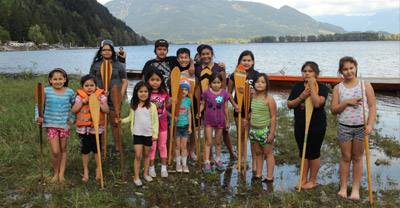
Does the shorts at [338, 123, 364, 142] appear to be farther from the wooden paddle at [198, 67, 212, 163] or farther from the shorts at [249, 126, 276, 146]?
the wooden paddle at [198, 67, 212, 163]

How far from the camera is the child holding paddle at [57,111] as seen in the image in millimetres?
4250

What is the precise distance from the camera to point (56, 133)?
4.29 meters

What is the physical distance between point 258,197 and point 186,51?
271 cm

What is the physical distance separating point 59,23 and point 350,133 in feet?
390

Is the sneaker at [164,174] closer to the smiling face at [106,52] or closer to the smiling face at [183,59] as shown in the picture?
the smiling face at [183,59]

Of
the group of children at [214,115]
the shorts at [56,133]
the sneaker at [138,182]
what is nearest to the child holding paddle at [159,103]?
the group of children at [214,115]

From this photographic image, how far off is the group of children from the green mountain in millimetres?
94881

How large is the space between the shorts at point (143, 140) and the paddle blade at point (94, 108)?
590 mm

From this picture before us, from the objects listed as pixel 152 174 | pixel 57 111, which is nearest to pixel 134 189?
pixel 152 174

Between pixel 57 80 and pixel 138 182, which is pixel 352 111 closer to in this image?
pixel 138 182

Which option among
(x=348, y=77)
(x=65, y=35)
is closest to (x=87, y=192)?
(x=348, y=77)

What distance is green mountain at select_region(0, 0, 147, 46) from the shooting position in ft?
292

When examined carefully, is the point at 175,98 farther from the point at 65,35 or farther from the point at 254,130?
the point at 65,35

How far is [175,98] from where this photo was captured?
4938 mm
